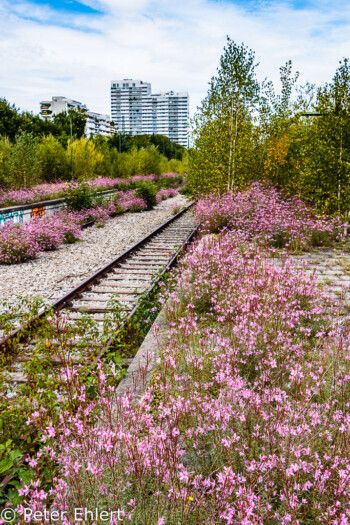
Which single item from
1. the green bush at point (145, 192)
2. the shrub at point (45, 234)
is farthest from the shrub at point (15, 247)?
the green bush at point (145, 192)

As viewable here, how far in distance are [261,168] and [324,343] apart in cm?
1662

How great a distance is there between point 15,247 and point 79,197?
25.7 ft

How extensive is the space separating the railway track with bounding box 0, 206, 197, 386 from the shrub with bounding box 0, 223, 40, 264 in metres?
2.68

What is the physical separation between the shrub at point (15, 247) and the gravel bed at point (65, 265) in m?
0.24

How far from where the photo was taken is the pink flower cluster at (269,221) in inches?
436

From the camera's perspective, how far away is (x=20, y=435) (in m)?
3.06

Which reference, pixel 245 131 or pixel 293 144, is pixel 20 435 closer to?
pixel 245 131

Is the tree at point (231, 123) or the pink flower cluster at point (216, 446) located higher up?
the tree at point (231, 123)

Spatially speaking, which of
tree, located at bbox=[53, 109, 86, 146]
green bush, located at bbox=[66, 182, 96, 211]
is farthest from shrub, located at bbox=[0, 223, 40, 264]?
tree, located at bbox=[53, 109, 86, 146]

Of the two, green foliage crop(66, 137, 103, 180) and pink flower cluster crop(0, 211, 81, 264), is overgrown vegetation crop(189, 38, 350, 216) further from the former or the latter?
green foliage crop(66, 137, 103, 180)

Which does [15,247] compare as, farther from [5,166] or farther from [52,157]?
[52,157]

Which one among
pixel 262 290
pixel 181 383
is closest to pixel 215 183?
pixel 262 290

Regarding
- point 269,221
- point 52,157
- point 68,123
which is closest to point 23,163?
point 52,157

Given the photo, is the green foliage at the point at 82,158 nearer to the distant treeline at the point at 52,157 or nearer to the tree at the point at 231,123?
the distant treeline at the point at 52,157
